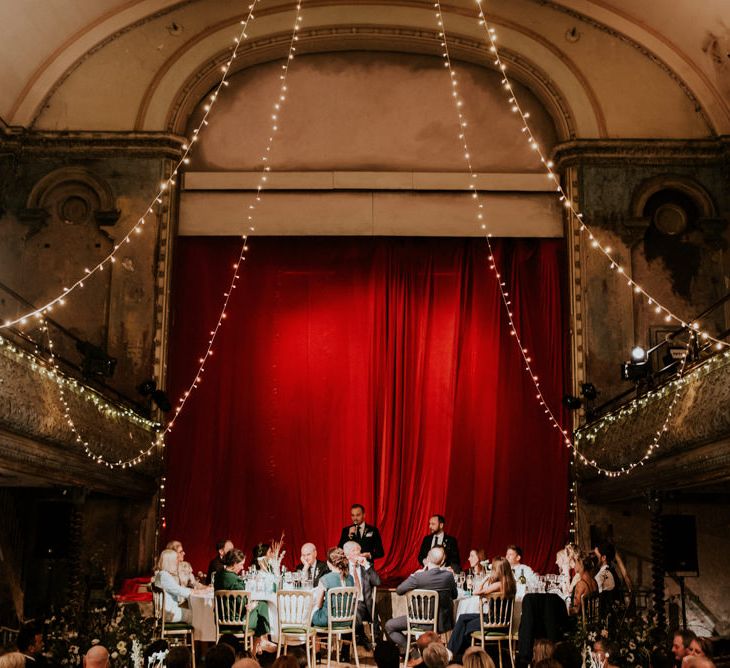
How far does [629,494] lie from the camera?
36.3ft

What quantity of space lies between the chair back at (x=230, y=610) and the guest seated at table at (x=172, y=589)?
1.57ft

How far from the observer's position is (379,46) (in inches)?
566

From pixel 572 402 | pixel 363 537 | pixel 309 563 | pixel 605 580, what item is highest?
pixel 572 402

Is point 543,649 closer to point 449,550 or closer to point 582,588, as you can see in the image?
point 582,588

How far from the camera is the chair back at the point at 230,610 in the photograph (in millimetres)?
8570

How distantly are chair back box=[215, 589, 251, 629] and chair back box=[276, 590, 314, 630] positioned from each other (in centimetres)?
35

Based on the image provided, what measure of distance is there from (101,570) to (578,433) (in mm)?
6199

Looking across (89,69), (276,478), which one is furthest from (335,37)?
(276,478)

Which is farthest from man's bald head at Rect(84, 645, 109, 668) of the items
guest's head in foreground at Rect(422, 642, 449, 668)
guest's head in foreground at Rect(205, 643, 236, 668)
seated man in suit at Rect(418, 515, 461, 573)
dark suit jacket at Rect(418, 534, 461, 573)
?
seated man in suit at Rect(418, 515, 461, 573)

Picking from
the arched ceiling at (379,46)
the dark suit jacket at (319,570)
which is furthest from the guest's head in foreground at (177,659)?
the arched ceiling at (379,46)

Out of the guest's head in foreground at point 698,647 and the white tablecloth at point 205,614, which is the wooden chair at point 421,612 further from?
the guest's head in foreground at point 698,647

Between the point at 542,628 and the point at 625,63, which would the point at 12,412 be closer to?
the point at 542,628

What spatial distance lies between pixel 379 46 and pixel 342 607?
8.61 m

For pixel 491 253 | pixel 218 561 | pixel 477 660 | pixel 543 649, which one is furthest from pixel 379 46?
pixel 477 660
